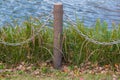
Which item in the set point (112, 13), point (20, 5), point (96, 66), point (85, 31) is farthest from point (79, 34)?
point (20, 5)

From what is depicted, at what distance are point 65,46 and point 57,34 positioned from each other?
12.0 inches


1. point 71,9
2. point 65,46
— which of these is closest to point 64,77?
point 65,46

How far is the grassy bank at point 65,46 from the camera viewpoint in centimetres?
690

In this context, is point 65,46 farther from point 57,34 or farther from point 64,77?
point 64,77

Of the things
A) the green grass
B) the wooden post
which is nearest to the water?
Result: the wooden post

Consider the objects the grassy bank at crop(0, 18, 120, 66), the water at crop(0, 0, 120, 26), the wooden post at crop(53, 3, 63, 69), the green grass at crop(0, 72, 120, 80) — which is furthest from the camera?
the water at crop(0, 0, 120, 26)

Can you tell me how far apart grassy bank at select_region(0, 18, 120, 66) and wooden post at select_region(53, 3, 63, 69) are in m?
0.13

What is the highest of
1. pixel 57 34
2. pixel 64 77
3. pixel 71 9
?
pixel 57 34

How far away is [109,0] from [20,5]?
12.2 feet

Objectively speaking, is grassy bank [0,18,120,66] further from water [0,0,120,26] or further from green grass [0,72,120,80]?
water [0,0,120,26]

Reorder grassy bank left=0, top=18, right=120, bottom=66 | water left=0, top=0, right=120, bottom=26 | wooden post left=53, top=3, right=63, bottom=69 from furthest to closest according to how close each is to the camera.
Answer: water left=0, top=0, right=120, bottom=26
grassy bank left=0, top=18, right=120, bottom=66
wooden post left=53, top=3, right=63, bottom=69

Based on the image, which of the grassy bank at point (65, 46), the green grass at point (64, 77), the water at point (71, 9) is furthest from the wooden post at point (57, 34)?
the water at point (71, 9)

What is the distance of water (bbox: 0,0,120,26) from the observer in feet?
39.6

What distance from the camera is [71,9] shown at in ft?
43.3
